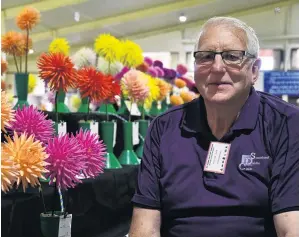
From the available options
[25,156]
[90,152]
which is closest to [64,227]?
[90,152]

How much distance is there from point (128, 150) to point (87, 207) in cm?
52

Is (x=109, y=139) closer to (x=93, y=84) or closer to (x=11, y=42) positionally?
(x=93, y=84)

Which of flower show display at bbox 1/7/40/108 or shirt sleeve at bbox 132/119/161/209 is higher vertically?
flower show display at bbox 1/7/40/108

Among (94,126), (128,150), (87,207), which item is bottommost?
(87,207)

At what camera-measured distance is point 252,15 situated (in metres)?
6.02

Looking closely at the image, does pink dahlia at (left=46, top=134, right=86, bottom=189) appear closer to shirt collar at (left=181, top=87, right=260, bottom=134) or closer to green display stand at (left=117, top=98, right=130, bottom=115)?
shirt collar at (left=181, top=87, right=260, bottom=134)

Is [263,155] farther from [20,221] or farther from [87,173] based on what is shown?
[20,221]

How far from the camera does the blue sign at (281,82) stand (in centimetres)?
719

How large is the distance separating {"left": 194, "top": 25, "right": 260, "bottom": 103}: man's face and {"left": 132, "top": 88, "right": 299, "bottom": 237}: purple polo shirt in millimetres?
84

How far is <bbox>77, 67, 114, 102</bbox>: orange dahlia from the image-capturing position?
5.05 ft

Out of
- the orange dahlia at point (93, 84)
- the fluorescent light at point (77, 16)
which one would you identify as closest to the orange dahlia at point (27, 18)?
the orange dahlia at point (93, 84)

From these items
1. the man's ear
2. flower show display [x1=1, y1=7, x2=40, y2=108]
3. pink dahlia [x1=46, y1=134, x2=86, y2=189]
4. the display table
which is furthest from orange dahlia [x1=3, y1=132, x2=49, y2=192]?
flower show display [x1=1, y1=7, x2=40, y2=108]

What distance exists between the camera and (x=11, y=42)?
1.79 m

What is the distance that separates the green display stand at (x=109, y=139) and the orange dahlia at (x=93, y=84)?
18 centimetres
